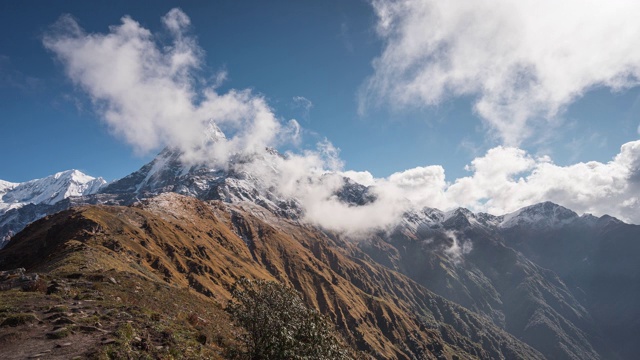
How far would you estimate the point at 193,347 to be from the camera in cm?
3484

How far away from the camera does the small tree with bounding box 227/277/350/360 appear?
26.2 metres

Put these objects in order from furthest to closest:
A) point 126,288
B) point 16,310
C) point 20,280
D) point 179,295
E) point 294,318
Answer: point 179,295
point 126,288
point 20,280
point 16,310
point 294,318

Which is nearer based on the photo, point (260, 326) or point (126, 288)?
point (260, 326)

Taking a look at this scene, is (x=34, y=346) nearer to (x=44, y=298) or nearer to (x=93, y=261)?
(x=44, y=298)

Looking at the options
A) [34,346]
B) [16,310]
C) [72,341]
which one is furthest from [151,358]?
[16,310]

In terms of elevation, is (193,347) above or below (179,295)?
below

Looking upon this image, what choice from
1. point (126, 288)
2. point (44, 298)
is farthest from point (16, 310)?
point (126, 288)

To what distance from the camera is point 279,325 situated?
2947 cm

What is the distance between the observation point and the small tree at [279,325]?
26203 millimetres

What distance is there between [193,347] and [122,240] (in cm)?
14956

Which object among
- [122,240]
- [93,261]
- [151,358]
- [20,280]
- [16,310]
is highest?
[122,240]

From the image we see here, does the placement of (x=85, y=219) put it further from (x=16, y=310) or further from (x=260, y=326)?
(x=260, y=326)

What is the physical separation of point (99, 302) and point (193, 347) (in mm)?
16235

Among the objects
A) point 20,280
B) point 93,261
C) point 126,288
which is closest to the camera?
point 20,280
